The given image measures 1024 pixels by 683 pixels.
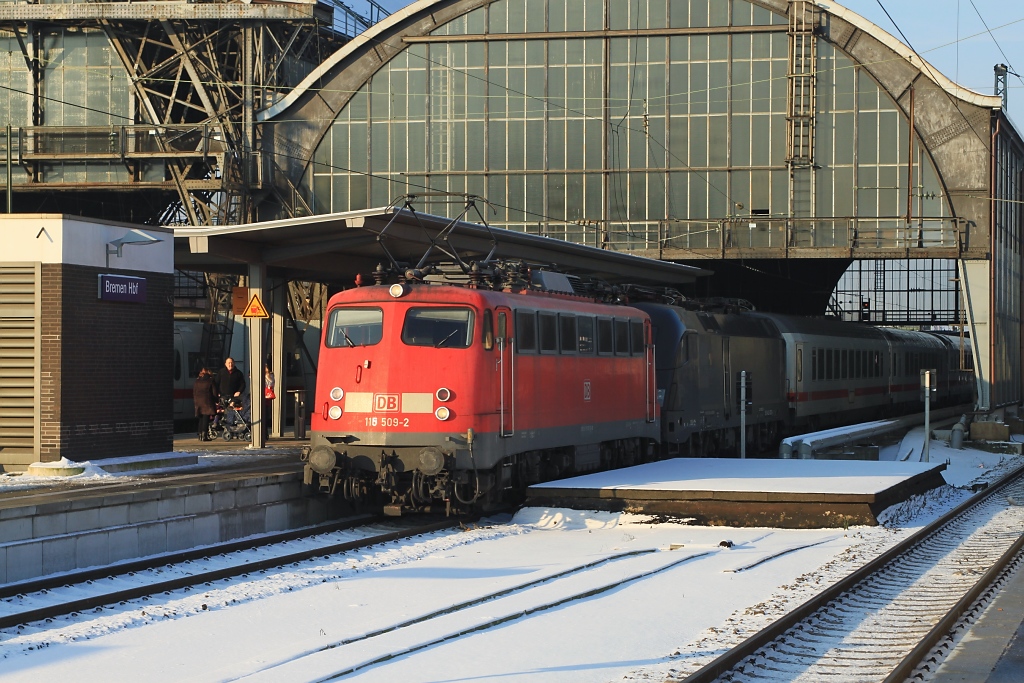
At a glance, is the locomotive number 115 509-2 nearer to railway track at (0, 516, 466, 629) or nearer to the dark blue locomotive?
railway track at (0, 516, 466, 629)

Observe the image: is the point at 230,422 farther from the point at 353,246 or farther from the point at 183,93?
the point at 183,93

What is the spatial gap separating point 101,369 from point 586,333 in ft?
25.4

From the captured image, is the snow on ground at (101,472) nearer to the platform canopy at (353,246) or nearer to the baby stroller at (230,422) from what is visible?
the platform canopy at (353,246)

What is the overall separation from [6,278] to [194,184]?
2263cm

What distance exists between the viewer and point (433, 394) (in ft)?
54.9

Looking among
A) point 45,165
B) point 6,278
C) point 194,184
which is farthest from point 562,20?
point 6,278

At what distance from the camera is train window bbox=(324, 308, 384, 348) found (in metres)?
17.3

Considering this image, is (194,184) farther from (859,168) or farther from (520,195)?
(859,168)

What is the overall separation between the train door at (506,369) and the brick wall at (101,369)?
7.07 metres

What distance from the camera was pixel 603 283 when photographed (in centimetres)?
2225

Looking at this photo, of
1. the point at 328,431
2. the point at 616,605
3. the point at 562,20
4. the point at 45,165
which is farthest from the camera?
the point at 45,165

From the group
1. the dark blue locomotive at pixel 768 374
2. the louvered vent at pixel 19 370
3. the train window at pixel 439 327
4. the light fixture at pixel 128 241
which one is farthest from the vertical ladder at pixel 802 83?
the louvered vent at pixel 19 370

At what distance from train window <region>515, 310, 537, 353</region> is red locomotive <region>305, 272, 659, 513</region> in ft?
0.05

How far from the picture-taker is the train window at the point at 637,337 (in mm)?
21781
